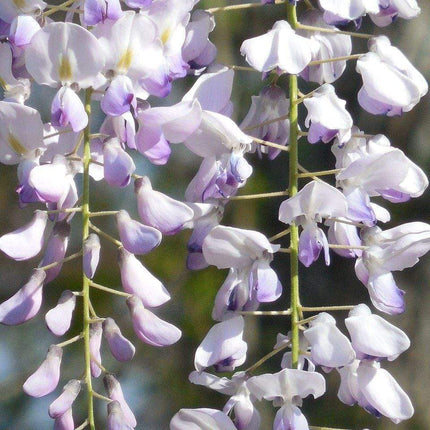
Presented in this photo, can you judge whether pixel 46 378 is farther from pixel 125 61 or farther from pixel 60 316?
pixel 125 61

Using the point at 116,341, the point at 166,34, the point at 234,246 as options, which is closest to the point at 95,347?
the point at 116,341

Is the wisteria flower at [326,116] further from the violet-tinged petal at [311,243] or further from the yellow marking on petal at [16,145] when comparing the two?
the yellow marking on petal at [16,145]

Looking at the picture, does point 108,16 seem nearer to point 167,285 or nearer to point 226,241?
point 226,241

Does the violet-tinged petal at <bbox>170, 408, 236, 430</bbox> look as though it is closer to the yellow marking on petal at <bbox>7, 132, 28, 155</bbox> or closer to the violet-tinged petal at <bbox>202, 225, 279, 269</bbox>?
the violet-tinged petal at <bbox>202, 225, 279, 269</bbox>

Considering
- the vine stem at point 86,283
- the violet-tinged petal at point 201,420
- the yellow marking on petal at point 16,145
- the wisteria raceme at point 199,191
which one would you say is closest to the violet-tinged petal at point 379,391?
the wisteria raceme at point 199,191

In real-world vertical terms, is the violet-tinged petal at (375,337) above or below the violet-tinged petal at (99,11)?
below

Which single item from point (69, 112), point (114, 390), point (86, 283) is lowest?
point (114, 390)

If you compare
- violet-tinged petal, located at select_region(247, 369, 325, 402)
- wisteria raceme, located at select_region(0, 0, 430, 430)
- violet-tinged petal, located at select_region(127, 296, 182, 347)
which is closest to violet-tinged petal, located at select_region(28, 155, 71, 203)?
wisteria raceme, located at select_region(0, 0, 430, 430)
